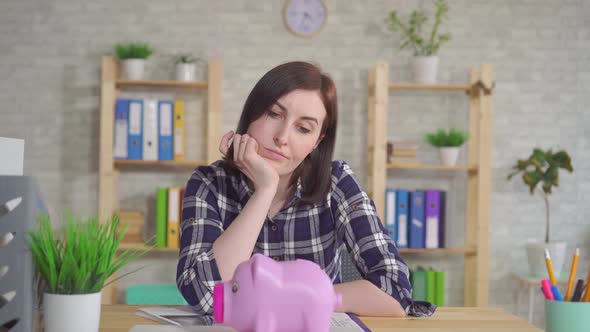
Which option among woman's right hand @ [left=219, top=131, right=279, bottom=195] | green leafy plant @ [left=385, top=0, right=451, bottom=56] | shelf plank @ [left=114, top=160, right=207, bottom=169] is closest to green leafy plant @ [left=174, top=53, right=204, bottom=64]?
shelf plank @ [left=114, top=160, right=207, bottom=169]

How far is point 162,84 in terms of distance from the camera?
3623 mm

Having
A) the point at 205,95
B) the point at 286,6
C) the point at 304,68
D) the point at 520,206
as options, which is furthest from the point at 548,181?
the point at 304,68

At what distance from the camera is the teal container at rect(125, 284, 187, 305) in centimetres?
323

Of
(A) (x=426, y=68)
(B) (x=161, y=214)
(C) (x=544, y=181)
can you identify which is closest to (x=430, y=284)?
(C) (x=544, y=181)

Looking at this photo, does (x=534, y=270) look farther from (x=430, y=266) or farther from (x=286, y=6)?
(x=286, y=6)

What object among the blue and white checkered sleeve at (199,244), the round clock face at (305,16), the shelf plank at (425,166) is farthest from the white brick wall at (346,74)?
the blue and white checkered sleeve at (199,244)

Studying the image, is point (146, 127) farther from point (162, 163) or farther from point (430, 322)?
point (430, 322)

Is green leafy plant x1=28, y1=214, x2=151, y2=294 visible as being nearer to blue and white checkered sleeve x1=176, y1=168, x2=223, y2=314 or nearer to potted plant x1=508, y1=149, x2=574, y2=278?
blue and white checkered sleeve x1=176, y1=168, x2=223, y2=314

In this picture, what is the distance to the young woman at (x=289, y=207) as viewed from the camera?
129 cm

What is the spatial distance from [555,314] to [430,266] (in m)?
2.87

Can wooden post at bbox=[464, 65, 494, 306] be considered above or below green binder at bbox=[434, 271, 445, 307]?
above

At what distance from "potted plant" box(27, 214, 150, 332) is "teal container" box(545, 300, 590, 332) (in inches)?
27.9

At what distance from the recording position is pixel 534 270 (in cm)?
354

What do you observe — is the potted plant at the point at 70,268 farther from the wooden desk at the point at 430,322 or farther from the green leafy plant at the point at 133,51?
the green leafy plant at the point at 133,51
